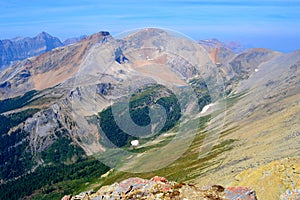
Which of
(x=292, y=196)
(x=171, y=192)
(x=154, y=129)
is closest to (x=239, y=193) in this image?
(x=171, y=192)

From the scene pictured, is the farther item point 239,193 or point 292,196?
point 292,196

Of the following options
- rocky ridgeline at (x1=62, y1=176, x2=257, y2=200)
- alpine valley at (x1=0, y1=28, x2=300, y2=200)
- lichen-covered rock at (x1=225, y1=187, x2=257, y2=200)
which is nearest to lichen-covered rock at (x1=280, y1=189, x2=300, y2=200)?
alpine valley at (x1=0, y1=28, x2=300, y2=200)

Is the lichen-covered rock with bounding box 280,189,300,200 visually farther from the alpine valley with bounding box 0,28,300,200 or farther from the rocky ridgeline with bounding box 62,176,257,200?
the rocky ridgeline with bounding box 62,176,257,200

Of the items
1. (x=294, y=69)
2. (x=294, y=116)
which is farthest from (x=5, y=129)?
(x=294, y=116)

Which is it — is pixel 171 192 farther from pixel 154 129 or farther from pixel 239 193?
pixel 154 129

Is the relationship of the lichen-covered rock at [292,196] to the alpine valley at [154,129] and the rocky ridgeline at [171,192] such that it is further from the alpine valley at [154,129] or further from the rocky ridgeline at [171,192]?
the rocky ridgeline at [171,192]
